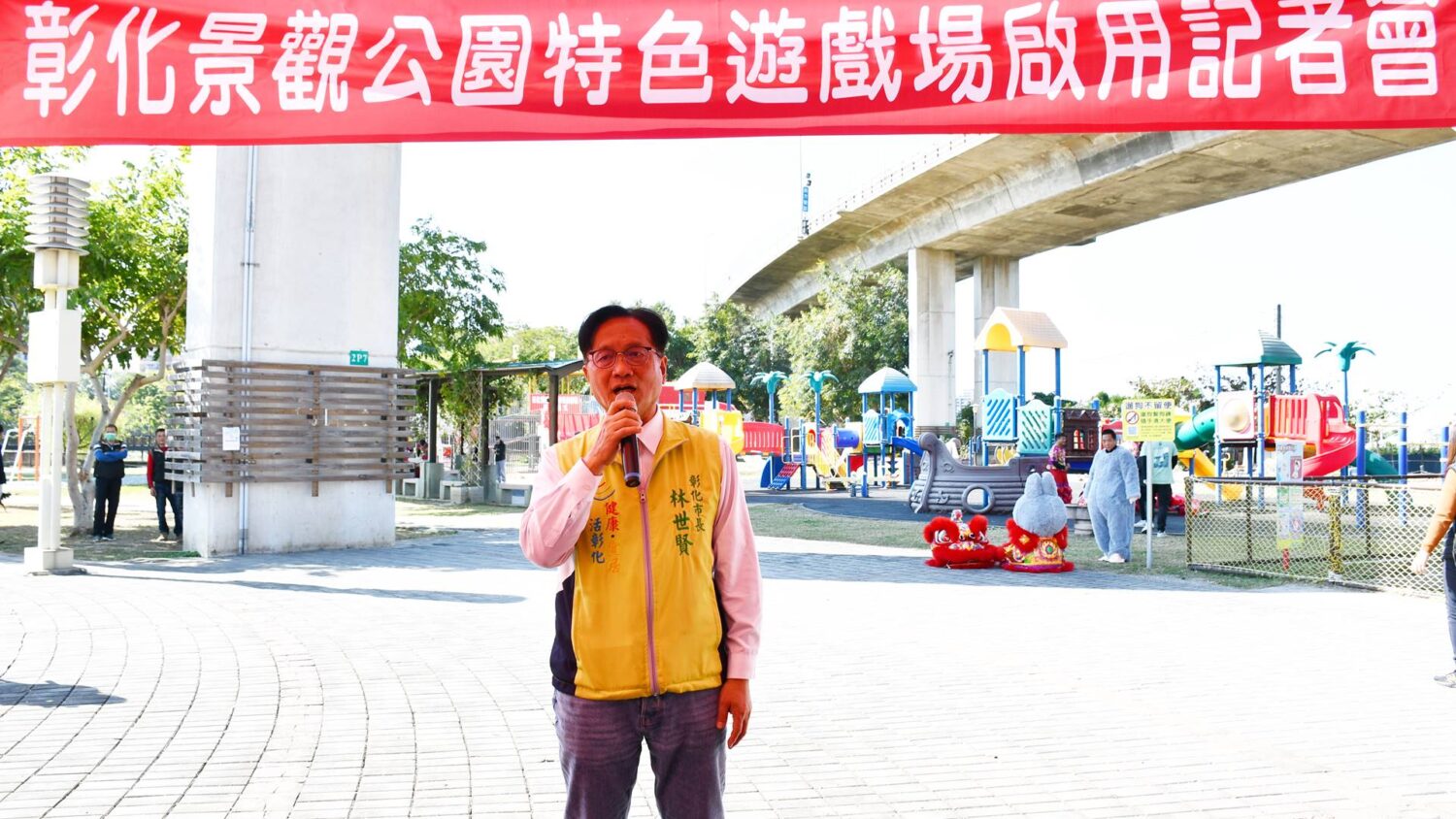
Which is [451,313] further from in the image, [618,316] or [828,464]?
[618,316]

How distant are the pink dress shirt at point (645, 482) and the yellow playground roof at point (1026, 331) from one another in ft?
68.6

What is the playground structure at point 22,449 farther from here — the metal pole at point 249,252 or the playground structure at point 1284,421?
the playground structure at point 1284,421

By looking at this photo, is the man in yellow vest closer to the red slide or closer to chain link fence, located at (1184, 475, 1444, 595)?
chain link fence, located at (1184, 475, 1444, 595)

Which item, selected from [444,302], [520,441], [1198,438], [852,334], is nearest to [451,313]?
[444,302]

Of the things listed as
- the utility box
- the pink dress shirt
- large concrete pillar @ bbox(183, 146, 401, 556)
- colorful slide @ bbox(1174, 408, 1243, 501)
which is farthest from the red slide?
the pink dress shirt

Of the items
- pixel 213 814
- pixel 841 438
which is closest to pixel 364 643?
pixel 213 814

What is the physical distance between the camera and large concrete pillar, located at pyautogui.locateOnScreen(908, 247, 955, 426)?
140 feet

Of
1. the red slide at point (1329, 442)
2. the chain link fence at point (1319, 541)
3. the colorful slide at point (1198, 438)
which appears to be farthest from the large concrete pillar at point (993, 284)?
the chain link fence at point (1319, 541)

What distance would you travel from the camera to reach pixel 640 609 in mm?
2465

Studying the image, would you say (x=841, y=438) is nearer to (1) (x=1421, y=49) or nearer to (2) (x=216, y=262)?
(2) (x=216, y=262)

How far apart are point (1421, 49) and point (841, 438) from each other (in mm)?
25632

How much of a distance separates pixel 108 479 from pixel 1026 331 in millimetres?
16729

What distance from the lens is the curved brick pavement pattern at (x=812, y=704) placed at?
4.36 metres

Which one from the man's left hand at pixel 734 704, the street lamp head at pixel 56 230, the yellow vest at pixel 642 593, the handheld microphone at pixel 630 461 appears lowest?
the man's left hand at pixel 734 704
